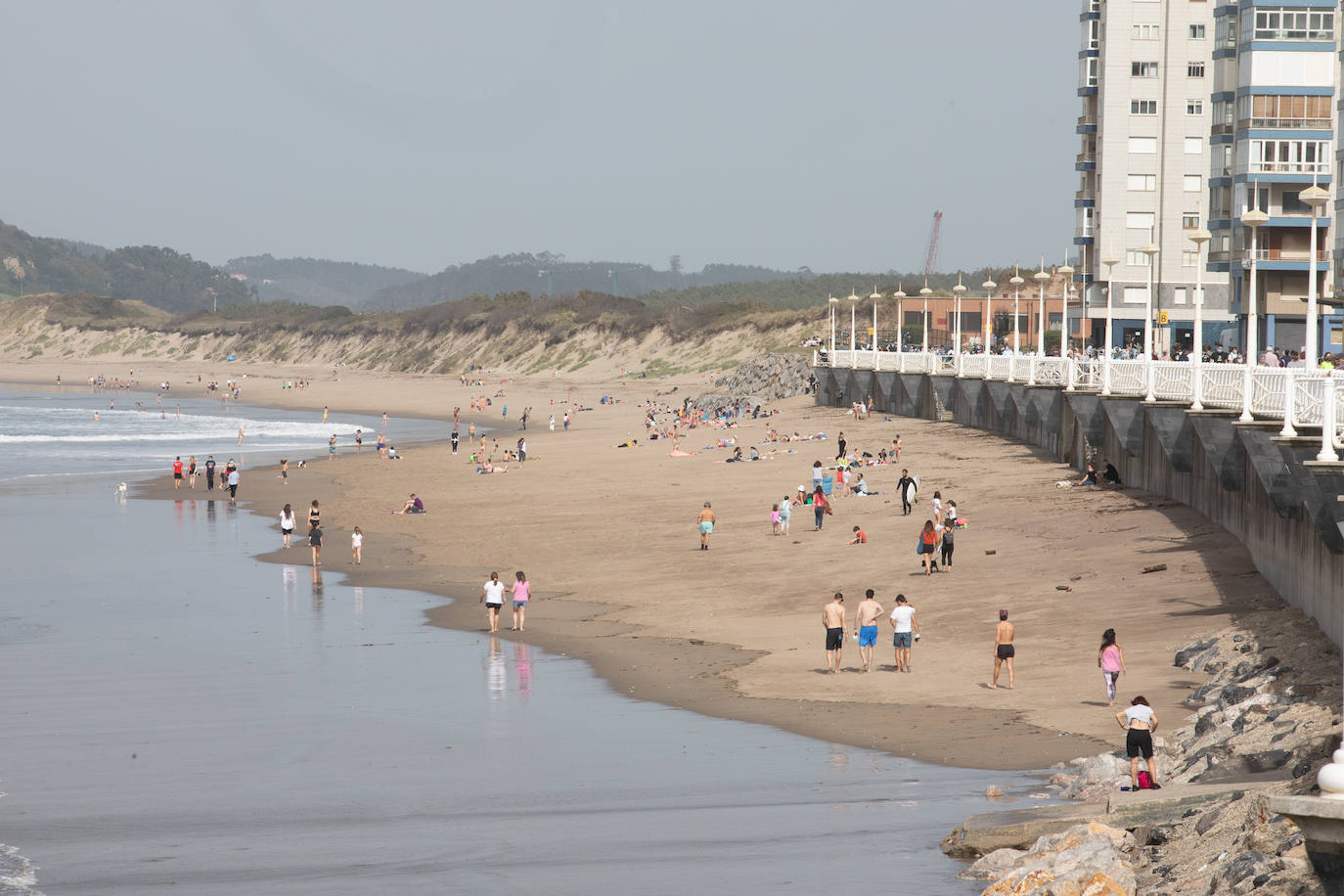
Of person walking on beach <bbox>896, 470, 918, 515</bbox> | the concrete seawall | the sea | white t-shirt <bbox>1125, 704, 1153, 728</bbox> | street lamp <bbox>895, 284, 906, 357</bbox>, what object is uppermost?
street lamp <bbox>895, 284, 906, 357</bbox>

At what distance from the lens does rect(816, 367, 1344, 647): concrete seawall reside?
682 inches

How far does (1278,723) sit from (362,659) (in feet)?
44.6

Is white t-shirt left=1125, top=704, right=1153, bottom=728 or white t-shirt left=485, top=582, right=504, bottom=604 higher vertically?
white t-shirt left=1125, top=704, right=1153, bottom=728

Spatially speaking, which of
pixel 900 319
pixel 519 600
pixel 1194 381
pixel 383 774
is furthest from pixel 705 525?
pixel 900 319

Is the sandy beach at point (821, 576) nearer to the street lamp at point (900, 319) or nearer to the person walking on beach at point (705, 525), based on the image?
the person walking on beach at point (705, 525)

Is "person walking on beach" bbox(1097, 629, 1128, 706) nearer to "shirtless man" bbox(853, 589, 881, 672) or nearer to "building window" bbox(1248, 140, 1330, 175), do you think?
"shirtless man" bbox(853, 589, 881, 672)

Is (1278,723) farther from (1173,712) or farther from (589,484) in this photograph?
(589,484)

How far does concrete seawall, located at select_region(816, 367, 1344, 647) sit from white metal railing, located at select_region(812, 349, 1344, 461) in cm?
34

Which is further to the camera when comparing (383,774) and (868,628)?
(868,628)

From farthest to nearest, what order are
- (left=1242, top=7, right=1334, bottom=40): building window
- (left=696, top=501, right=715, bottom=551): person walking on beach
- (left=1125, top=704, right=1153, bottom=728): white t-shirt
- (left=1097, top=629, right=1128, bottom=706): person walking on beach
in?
(left=1242, top=7, right=1334, bottom=40): building window → (left=696, top=501, right=715, bottom=551): person walking on beach → (left=1097, top=629, right=1128, bottom=706): person walking on beach → (left=1125, top=704, right=1153, bottom=728): white t-shirt

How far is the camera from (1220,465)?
2405 cm

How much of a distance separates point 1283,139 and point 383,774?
5294cm

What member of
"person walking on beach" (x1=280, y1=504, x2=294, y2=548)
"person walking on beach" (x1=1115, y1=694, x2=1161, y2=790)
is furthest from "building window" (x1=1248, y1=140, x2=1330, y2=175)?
"person walking on beach" (x1=1115, y1=694, x2=1161, y2=790)

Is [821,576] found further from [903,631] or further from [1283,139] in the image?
[1283,139]
